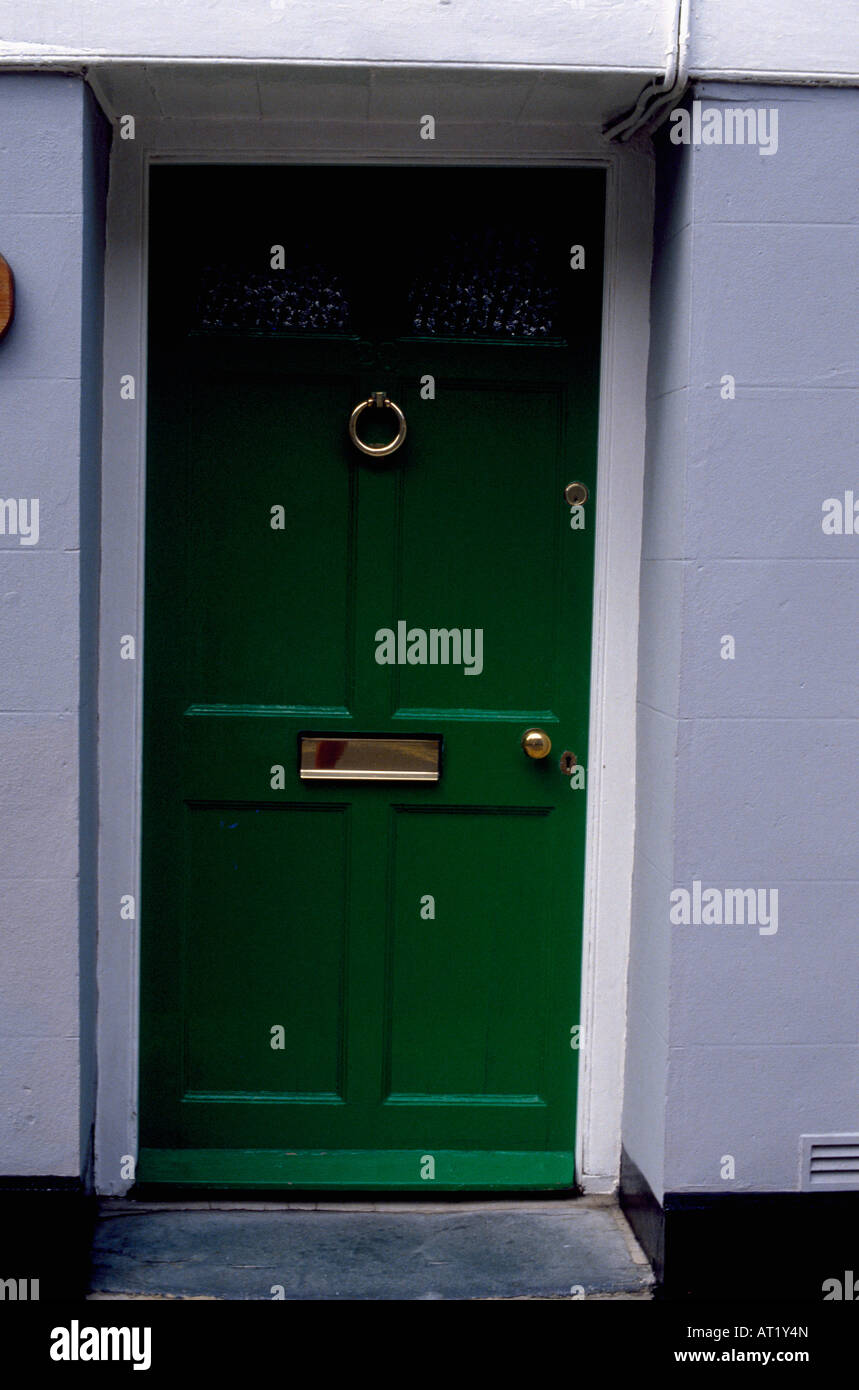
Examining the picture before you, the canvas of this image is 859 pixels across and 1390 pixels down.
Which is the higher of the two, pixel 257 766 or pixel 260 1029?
pixel 257 766

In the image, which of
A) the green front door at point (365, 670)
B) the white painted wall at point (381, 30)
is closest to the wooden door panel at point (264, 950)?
the green front door at point (365, 670)

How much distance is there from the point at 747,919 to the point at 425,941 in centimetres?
82

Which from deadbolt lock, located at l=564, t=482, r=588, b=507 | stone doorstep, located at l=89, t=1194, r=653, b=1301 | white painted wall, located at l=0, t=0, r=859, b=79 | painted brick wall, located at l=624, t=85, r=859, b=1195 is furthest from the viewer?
deadbolt lock, located at l=564, t=482, r=588, b=507

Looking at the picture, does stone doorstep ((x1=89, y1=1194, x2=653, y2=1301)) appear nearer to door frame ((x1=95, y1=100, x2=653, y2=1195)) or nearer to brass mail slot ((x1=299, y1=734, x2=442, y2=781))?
door frame ((x1=95, y1=100, x2=653, y2=1195))

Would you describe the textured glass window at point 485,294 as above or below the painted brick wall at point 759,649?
above

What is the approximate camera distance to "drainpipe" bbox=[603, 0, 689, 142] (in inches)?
104

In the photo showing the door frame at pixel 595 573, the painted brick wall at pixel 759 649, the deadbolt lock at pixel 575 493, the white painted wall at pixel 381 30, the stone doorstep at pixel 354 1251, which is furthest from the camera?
the deadbolt lock at pixel 575 493

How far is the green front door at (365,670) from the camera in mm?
3086

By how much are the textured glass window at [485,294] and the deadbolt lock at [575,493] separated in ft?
1.23

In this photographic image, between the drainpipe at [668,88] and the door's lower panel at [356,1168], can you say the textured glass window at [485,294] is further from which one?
the door's lower panel at [356,1168]

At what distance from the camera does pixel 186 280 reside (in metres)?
3.06

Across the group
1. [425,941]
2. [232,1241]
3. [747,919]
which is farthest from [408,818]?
[232,1241]

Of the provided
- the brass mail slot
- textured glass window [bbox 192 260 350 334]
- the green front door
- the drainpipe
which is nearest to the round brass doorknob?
the green front door
